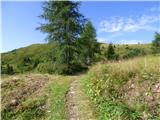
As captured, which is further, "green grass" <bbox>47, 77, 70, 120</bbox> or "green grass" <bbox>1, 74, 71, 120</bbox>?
"green grass" <bbox>1, 74, 71, 120</bbox>

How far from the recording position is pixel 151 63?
55.7 feet

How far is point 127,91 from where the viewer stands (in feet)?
49.2

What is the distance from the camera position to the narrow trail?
1442cm

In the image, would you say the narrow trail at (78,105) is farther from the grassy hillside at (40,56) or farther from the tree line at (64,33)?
the tree line at (64,33)

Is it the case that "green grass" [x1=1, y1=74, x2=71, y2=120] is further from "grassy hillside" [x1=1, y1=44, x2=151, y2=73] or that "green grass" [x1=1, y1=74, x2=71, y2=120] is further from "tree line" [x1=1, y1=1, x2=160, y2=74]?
"tree line" [x1=1, y1=1, x2=160, y2=74]

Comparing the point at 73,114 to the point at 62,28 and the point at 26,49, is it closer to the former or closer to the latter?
the point at 62,28

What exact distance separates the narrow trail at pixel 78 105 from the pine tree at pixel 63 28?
1903cm

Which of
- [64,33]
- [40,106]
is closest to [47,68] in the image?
[64,33]

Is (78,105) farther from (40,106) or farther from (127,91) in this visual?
(127,91)

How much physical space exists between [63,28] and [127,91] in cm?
2522

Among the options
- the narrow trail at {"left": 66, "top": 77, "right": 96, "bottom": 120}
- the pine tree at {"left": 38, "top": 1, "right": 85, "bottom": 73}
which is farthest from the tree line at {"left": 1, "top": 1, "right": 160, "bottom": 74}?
the narrow trail at {"left": 66, "top": 77, "right": 96, "bottom": 120}

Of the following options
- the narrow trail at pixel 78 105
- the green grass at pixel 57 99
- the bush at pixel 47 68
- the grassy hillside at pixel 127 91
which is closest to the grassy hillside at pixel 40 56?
the bush at pixel 47 68

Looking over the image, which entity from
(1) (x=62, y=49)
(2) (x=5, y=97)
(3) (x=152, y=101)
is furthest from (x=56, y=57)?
(3) (x=152, y=101)

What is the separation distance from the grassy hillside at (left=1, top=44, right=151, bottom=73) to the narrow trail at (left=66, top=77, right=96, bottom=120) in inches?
331
